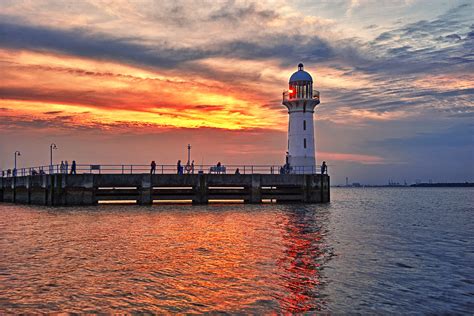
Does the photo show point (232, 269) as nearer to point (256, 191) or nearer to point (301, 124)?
point (256, 191)

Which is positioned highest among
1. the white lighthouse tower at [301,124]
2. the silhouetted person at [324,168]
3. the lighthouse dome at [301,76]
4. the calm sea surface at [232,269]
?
the lighthouse dome at [301,76]

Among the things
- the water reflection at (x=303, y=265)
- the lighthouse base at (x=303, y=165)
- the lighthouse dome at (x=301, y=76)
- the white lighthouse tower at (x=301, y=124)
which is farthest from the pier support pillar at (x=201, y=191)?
the water reflection at (x=303, y=265)

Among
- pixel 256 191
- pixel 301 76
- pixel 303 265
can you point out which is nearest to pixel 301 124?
pixel 301 76

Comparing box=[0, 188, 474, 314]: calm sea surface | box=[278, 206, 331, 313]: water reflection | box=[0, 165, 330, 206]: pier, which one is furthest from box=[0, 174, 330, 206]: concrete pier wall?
box=[278, 206, 331, 313]: water reflection

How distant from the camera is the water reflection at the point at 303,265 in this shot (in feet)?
41.7

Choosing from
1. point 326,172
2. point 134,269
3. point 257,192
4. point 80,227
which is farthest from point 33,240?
point 326,172

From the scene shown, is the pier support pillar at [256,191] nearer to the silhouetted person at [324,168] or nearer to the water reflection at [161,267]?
the silhouetted person at [324,168]

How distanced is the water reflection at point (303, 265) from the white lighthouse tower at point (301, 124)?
24052mm

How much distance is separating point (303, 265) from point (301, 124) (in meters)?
39.5

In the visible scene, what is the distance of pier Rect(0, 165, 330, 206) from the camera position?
46656mm

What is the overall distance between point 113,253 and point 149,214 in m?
19.5

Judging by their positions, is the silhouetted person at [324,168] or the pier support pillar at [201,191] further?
the silhouetted person at [324,168]

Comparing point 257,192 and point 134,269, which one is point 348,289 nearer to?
point 134,269

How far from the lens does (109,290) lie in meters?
13.8
